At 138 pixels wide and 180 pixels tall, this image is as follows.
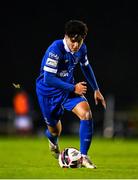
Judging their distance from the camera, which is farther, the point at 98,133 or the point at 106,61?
the point at 106,61

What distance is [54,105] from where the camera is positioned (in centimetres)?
1014

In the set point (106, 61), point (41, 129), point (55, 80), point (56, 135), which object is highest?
point (55, 80)

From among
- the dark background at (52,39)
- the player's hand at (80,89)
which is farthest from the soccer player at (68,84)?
the dark background at (52,39)

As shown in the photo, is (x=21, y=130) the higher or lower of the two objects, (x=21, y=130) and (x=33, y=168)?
A: the lower

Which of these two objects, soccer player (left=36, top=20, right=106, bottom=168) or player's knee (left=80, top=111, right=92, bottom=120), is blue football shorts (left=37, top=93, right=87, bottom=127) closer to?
soccer player (left=36, top=20, right=106, bottom=168)

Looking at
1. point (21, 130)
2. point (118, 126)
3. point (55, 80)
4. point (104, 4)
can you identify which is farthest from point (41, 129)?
point (55, 80)

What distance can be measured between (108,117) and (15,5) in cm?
466

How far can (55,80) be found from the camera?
927 cm

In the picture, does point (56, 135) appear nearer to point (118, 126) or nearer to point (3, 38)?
point (118, 126)

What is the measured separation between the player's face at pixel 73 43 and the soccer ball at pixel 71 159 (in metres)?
1.27

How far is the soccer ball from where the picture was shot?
9195 mm

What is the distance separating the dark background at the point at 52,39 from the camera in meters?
20.6

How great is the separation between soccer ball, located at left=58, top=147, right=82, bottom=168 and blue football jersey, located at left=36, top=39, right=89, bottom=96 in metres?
0.93

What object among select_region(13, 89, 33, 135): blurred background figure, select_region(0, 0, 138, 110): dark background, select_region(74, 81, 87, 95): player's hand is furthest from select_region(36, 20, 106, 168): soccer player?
select_region(13, 89, 33, 135): blurred background figure
